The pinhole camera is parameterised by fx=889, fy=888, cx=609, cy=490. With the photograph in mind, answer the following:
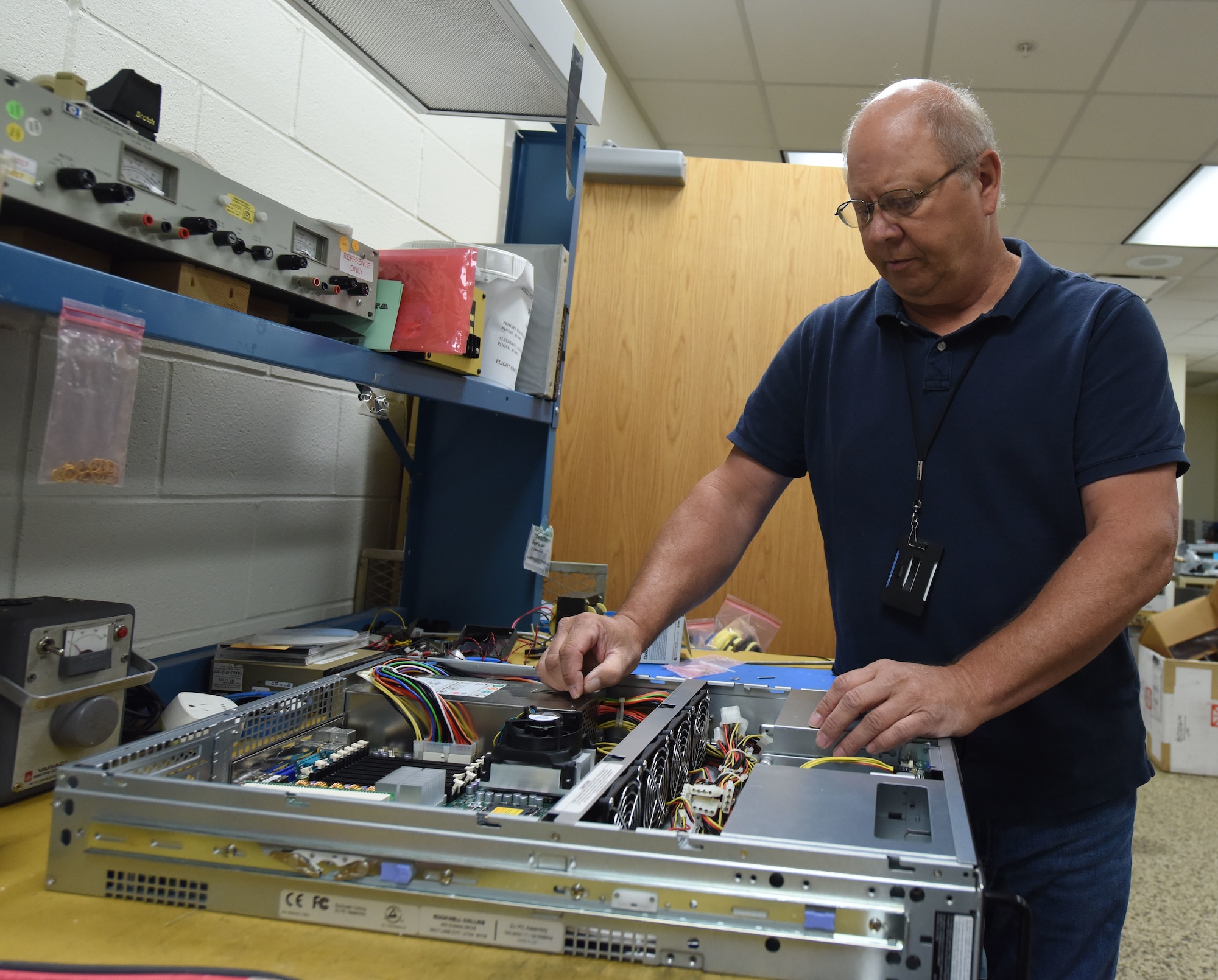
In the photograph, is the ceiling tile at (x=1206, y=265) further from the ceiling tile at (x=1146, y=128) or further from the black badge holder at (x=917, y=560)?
the black badge holder at (x=917, y=560)

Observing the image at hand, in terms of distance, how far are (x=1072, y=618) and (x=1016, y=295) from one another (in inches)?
17.7

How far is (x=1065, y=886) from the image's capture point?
3.55ft

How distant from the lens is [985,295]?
4.06 ft

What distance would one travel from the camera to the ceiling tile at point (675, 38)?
3357 mm

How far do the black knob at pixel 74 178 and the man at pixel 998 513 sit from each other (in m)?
0.68

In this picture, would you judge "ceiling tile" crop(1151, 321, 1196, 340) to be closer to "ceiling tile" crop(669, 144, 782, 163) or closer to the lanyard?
"ceiling tile" crop(669, 144, 782, 163)

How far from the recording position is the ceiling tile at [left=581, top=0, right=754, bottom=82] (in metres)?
3.36

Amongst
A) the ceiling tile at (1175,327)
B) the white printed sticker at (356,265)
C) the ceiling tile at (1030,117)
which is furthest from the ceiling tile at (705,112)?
the ceiling tile at (1175,327)

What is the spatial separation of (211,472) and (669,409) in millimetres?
1479

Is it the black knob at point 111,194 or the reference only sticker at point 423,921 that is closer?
the reference only sticker at point 423,921

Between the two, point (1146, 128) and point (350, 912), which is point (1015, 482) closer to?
point (350, 912)

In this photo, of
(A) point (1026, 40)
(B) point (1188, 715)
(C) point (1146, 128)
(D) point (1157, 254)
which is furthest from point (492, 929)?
(D) point (1157, 254)

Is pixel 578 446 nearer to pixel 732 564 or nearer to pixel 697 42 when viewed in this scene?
pixel 732 564

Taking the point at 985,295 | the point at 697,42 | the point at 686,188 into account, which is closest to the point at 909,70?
the point at 697,42
